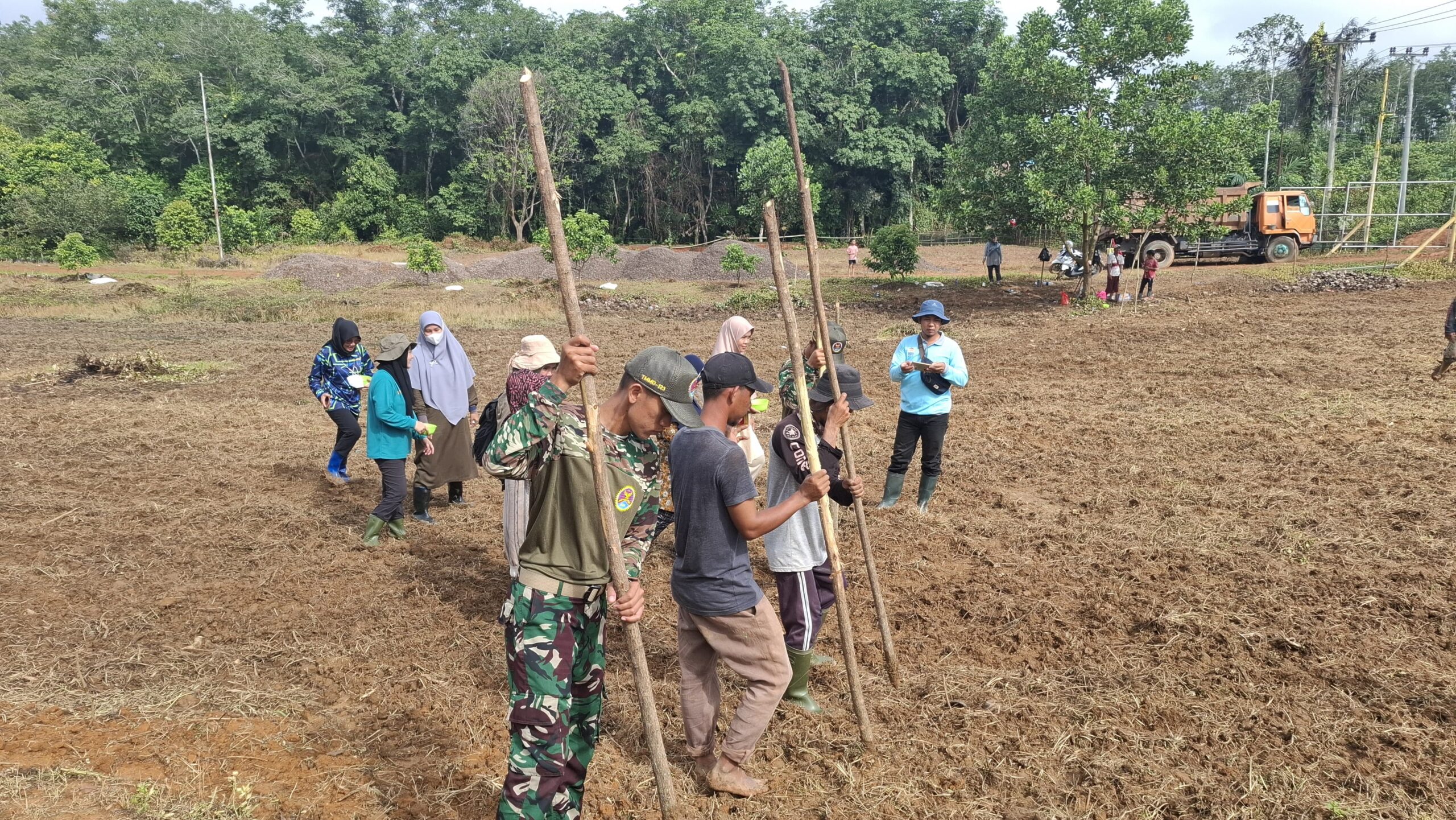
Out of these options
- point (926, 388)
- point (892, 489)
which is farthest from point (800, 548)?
point (892, 489)

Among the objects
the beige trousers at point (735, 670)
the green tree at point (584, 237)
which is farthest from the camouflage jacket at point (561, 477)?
the green tree at point (584, 237)

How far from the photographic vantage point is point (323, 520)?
776 cm

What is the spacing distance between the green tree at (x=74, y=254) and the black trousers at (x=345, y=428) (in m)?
28.9

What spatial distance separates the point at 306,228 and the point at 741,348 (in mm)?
46812

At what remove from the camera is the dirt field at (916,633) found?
3969 mm

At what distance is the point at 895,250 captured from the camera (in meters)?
27.9

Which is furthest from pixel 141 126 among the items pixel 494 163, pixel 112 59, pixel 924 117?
pixel 924 117

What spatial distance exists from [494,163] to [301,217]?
1012 centimetres

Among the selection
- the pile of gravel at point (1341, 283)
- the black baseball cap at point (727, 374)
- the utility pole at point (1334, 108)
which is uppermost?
the utility pole at point (1334, 108)

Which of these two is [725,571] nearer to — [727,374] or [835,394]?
[727,374]

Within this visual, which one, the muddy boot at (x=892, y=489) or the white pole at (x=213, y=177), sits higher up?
the white pole at (x=213, y=177)

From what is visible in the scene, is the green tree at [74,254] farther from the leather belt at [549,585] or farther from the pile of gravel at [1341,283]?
the pile of gravel at [1341,283]

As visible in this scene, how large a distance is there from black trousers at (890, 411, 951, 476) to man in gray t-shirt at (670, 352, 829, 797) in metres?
3.65

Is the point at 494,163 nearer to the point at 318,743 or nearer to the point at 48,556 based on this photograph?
the point at 48,556
